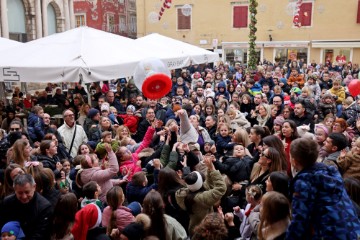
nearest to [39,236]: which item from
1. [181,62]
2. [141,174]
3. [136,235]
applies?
[136,235]

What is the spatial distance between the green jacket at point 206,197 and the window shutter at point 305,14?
88.6 ft

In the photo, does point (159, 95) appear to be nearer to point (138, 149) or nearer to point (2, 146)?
point (138, 149)

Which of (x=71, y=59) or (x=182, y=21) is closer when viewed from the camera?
(x=71, y=59)

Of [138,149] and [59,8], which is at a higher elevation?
[59,8]

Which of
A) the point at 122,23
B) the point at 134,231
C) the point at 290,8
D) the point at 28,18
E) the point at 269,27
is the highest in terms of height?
the point at 290,8

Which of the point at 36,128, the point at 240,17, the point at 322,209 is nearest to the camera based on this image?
the point at 322,209

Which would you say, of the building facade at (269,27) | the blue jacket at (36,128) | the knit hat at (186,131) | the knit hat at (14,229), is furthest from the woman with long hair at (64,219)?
the building facade at (269,27)

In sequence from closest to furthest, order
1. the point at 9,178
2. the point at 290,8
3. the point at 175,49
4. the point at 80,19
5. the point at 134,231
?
the point at 134,231
the point at 9,178
the point at 175,49
the point at 290,8
the point at 80,19

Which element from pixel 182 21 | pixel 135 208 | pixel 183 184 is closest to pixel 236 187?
pixel 183 184

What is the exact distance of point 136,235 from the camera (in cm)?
299

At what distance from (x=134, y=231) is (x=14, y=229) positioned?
1.01 meters

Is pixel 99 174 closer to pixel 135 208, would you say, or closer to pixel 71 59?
pixel 135 208

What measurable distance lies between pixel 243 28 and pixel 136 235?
28.1 m

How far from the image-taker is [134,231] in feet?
9.80
